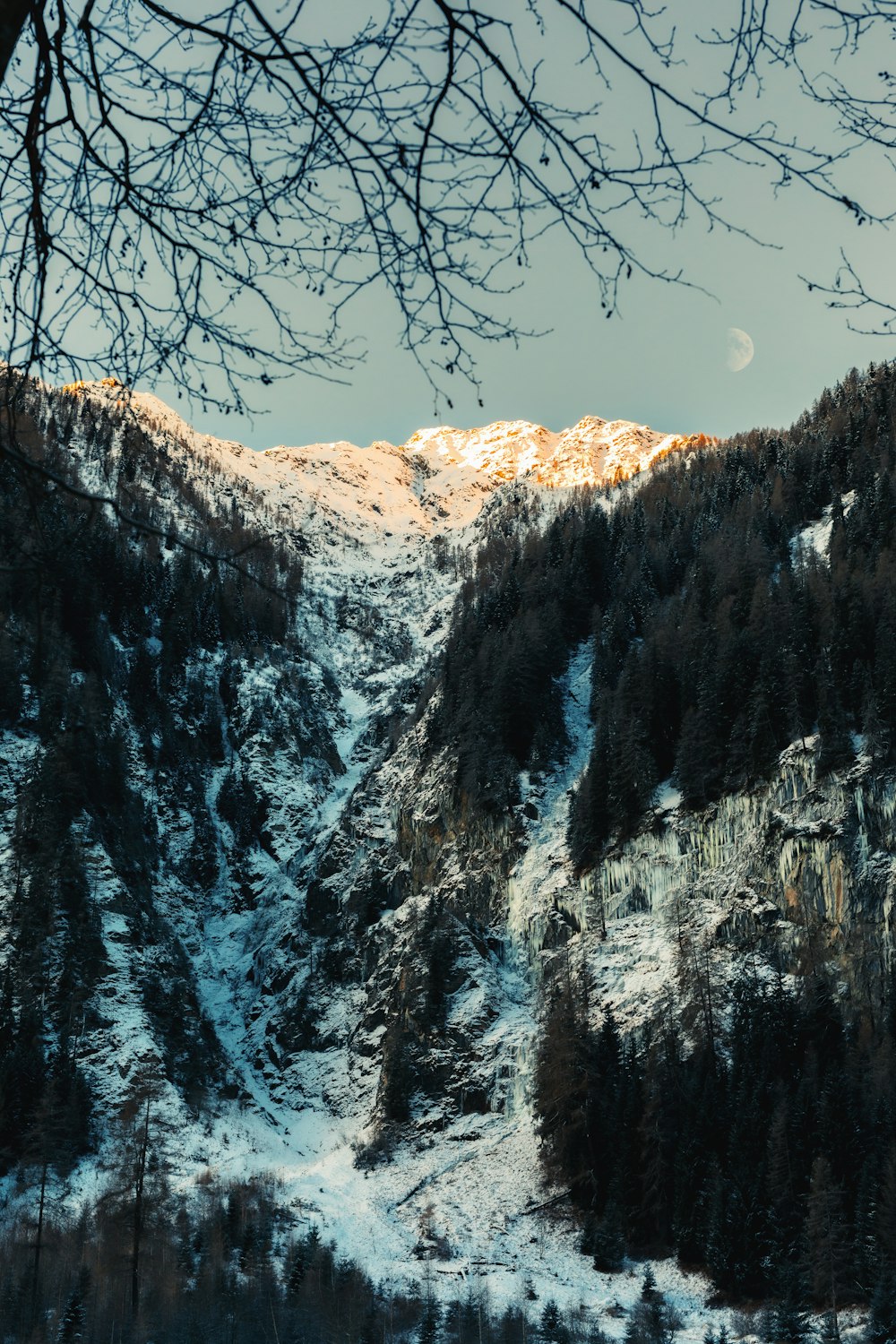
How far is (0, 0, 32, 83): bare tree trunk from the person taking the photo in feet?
8.15

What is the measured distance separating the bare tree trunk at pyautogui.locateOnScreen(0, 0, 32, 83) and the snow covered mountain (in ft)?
80.6

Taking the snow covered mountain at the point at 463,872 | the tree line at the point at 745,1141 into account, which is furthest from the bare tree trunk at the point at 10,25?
the tree line at the point at 745,1141

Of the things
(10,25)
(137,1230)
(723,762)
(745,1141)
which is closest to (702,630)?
(723,762)

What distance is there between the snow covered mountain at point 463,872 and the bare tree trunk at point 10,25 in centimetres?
2456

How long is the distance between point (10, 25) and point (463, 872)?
199 feet

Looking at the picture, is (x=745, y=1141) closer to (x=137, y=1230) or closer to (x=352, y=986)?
(x=137, y=1230)

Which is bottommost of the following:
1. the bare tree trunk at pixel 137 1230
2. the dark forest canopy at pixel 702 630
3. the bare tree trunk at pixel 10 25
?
the bare tree trunk at pixel 137 1230

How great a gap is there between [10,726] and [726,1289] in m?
54.7

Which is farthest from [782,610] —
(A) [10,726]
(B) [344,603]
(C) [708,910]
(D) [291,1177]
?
(B) [344,603]

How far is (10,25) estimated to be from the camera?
8.23ft

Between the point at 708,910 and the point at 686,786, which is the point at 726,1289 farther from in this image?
the point at 686,786

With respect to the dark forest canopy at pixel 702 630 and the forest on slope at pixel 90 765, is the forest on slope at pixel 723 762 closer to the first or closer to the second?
the dark forest canopy at pixel 702 630

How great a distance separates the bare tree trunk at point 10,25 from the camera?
97.8 inches

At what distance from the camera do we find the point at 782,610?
5912 cm
